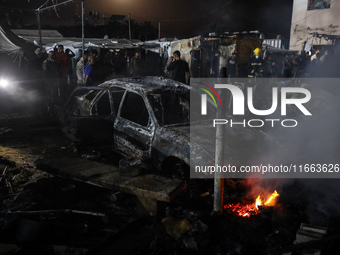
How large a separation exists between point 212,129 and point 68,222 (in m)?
2.60

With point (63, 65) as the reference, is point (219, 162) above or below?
below

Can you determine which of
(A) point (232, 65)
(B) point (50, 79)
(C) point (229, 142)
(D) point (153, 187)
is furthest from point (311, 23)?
(D) point (153, 187)

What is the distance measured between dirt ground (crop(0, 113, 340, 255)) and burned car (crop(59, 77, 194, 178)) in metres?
0.67

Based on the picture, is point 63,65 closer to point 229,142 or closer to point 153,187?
point 229,142

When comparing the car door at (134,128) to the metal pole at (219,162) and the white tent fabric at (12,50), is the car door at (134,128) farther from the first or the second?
the white tent fabric at (12,50)

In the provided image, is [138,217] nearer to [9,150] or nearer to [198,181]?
[198,181]

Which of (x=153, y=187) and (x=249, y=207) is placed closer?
(x=153, y=187)

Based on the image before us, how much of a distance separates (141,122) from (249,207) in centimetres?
245

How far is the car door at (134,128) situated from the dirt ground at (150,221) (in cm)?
87

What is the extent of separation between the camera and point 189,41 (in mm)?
15016

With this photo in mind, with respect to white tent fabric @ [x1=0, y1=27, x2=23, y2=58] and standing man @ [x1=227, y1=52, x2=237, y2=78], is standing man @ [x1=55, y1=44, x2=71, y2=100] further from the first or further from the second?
standing man @ [x1=227, y1=52, x2=237, y2=78]

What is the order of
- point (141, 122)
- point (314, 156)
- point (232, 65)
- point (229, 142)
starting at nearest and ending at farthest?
point (229, 142) < point (141, 122) < point (314, 156) < point (232, 65)

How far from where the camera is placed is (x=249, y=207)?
13.0 feet

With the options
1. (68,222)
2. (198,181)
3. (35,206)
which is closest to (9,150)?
(35,206)
